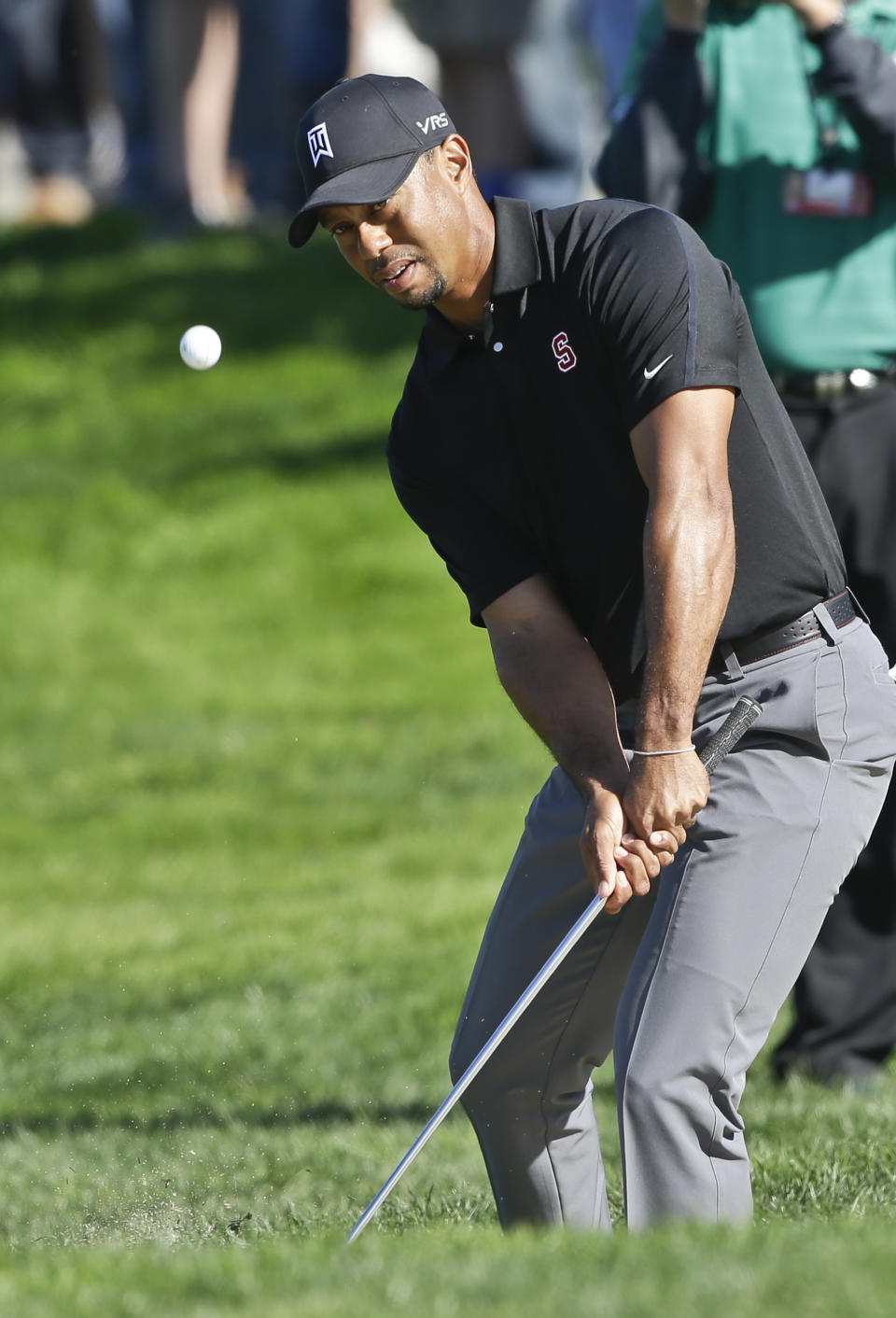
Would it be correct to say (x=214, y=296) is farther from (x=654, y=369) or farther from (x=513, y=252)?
(x=654, y=369)

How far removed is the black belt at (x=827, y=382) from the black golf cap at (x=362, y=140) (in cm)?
168

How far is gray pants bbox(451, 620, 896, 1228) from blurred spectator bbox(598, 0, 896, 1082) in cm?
139

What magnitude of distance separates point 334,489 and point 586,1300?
1058 cm

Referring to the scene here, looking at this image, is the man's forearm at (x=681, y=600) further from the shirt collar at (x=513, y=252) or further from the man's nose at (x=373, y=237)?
the man's nose at (x=373, y=237)

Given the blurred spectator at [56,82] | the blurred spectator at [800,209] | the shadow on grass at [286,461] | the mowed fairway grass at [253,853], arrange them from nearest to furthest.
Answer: the mowed fairway grass at [253,853] → the blurred spectator at [800,209] → the shadow on grass at [286,461] → the blurred spectator at [56,82]

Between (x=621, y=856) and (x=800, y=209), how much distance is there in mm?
2343

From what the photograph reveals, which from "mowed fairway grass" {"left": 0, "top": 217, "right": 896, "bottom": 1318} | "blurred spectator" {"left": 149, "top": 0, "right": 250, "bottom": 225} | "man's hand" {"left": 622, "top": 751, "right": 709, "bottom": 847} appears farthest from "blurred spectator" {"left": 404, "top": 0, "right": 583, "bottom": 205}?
"man's hand" {"left": 622, "top": 751, "right": 709, "bottom": 847}

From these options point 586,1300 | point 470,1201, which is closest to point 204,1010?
point 470,1201

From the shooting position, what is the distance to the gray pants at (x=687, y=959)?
13.1 feet

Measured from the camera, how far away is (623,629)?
4324 millimetres

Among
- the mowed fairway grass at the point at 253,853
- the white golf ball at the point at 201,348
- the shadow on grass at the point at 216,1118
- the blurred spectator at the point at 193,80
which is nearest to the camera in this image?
the mowed fairway grass at the point at 253,853

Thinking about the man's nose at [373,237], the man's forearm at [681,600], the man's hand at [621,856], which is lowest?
the man's hand at [621,856]

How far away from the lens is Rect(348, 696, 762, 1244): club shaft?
4.12 metres

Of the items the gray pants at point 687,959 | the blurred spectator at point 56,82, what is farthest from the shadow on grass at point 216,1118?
the blurred spectator at point 56,82
